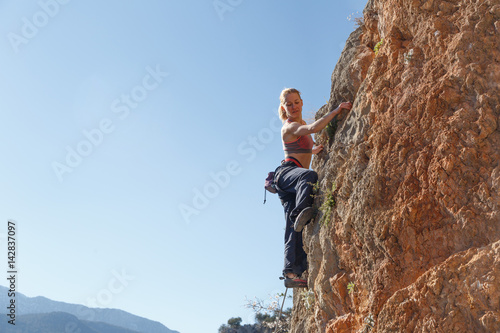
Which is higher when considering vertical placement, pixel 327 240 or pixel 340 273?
pixel 327 240

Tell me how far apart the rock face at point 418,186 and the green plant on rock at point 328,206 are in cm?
3

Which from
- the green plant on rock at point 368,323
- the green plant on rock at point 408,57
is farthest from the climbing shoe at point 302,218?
the green plant on rock at point 408,57

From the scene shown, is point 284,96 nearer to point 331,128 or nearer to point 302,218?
point 331,128

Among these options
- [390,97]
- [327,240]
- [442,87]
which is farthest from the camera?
[327,240]

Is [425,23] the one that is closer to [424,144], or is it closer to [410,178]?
[424,144]

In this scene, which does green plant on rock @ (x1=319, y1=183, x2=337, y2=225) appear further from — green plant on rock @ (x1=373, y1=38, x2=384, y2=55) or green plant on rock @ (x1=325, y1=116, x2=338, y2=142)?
green plant on rock @ (x1=373, y1=38, x2=384, y2=55)

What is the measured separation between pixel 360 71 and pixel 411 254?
295cm

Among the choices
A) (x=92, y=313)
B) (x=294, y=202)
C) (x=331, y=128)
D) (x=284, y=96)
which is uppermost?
(x=92, y=313)

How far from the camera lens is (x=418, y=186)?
509cm

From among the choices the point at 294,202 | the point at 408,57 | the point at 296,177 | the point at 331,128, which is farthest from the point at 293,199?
the point at 408,57

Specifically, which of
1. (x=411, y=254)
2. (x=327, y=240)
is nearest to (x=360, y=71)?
(x=327, y=240)

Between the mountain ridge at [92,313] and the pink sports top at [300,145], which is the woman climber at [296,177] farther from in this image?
the mountain ridge at [92,313]

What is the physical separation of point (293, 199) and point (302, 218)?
0.72m

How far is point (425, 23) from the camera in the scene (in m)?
5.72
